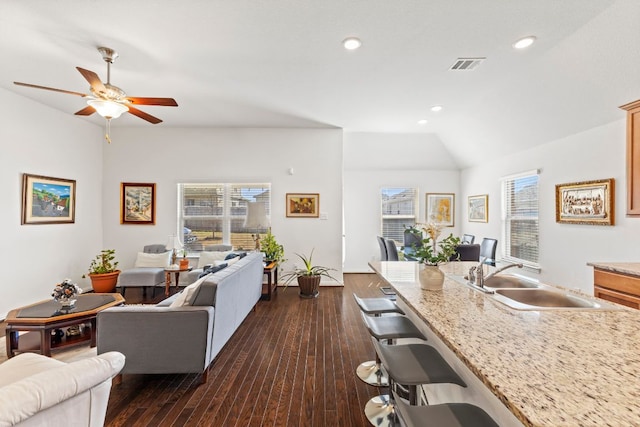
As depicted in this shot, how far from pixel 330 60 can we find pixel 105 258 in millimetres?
4864

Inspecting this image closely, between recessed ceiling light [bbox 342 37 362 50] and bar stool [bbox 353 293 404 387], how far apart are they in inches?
89.5

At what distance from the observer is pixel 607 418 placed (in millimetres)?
619

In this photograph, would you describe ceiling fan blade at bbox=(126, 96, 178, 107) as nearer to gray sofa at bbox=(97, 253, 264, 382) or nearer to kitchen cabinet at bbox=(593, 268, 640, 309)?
gray sofa at bbox=(97, 253, 264, 382)

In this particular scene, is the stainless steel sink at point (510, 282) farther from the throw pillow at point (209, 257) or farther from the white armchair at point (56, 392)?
the throw pillow at point (209, 257)

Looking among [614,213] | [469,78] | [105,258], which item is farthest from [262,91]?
[614,213]

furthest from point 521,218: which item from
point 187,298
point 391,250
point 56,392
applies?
point 56,392

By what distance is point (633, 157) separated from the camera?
2.46 m

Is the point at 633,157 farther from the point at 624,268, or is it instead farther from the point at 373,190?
the point at 373,190

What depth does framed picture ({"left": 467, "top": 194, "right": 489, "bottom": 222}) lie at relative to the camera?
5719mm

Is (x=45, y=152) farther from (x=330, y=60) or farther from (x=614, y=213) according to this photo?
(x=614, y=213)

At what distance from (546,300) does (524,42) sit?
241 cm

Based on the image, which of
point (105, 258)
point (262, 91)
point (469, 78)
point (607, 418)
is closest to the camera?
point (607, 418)

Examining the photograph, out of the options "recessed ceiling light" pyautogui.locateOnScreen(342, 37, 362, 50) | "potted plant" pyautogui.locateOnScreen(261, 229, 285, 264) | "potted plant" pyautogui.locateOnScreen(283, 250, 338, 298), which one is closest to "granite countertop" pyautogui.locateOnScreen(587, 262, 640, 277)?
"recessed ceiling light" pyautogui.locateOnScreen(342, 37, 362, 50)

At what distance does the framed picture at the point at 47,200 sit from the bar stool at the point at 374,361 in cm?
484
